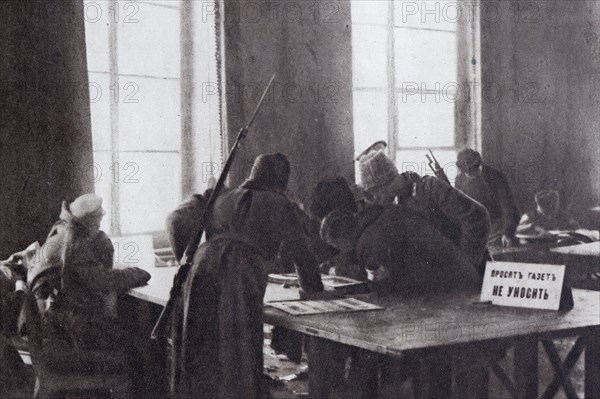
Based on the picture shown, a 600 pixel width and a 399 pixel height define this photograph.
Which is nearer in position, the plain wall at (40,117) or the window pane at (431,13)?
the plain wall at (40,117)

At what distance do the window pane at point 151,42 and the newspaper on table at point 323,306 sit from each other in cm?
291

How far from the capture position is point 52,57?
5039 mm

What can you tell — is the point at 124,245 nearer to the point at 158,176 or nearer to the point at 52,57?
the point at 158,176

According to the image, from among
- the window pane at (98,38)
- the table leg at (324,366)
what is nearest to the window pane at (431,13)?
the window pane at (98,38)

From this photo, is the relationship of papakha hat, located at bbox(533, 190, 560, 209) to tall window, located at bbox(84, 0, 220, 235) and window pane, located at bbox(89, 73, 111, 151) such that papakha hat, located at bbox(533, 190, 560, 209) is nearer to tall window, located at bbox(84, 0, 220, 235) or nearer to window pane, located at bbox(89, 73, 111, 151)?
tall window, located at bbox(84, 0, 220, 235)

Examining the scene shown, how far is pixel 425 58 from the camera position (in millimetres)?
7594

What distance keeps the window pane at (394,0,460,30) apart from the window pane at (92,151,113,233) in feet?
10.4

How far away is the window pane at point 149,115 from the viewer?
571 cm

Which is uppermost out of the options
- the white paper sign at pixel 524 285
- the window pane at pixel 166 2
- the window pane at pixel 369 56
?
the window pane at pixel 166 2

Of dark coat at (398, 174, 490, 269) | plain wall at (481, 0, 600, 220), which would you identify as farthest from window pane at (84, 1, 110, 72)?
plain wall at (481, 0, 600, 220)

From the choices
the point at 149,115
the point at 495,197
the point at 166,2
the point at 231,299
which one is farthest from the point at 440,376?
the point at 495,197

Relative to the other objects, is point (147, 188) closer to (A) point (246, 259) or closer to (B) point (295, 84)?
(B) point (295, 84)

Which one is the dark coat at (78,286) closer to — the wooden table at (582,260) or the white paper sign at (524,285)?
the white paper sign at (524,285)

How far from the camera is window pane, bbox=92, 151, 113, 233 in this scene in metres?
5.43
